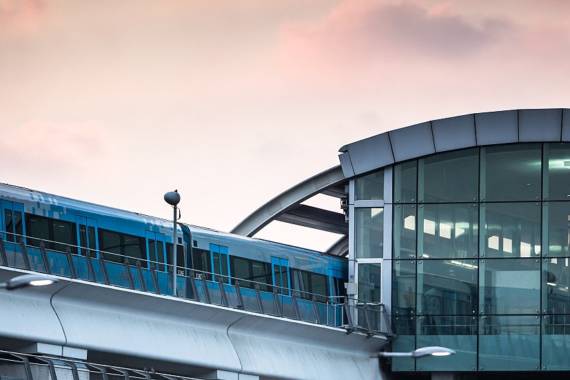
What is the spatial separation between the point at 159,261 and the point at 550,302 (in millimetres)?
14629

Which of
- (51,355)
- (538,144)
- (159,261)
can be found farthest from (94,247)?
(538,144)

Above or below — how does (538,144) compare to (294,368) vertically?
above

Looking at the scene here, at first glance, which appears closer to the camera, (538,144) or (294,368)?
(294,368)

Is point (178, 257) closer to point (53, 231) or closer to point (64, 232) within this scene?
point (64, 232)

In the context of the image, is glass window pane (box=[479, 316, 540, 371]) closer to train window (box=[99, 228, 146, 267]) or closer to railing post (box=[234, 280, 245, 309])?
railing post (box=[234, 280, 245, 309])

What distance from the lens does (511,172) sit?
6144 centimetres

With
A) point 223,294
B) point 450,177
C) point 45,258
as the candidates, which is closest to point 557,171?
point 450,177

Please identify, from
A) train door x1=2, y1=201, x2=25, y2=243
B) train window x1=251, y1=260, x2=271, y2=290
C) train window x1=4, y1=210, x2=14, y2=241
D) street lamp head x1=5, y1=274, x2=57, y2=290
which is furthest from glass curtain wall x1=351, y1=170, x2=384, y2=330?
street lamp head x1=5, y1=274, x2=57, y2=290

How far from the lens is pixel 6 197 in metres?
49.4

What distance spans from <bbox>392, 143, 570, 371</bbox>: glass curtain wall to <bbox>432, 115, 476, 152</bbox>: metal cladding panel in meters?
0.38

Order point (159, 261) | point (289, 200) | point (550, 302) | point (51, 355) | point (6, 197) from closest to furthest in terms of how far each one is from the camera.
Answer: point (51, 355) → point (6, 197) → point (159, 261) → point (550, 302) → point (289, 200)

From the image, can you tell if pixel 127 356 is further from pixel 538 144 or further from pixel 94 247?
pixel 538 144

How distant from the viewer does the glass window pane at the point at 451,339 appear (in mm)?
60500

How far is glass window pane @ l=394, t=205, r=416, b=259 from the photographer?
61938 millimetres
